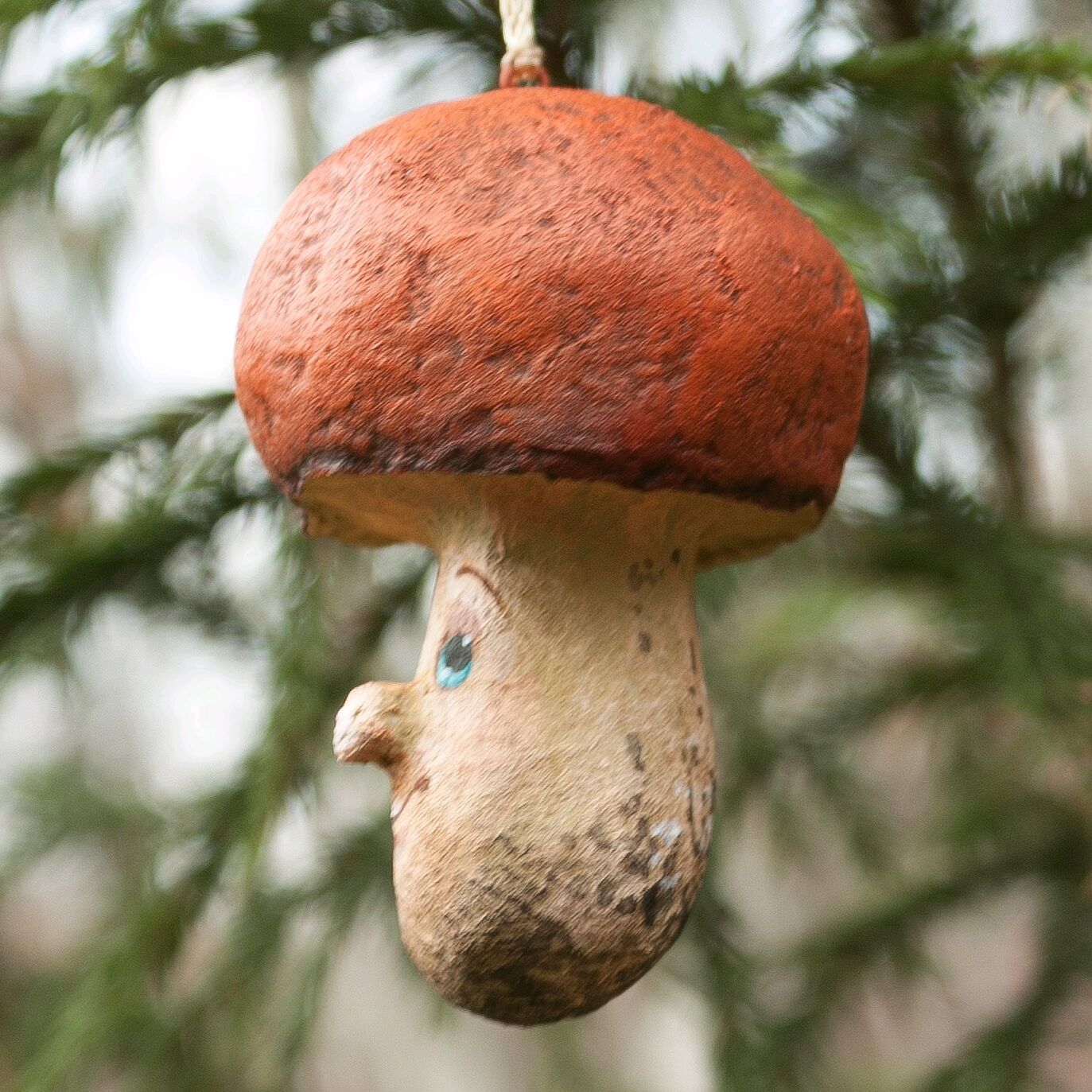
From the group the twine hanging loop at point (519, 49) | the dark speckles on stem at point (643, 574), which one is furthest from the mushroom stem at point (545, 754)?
the twine hanging loop at point (519, 49)

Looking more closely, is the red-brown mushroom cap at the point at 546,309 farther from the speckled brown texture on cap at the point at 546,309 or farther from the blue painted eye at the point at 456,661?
the blue painted eye at the point at 456,661

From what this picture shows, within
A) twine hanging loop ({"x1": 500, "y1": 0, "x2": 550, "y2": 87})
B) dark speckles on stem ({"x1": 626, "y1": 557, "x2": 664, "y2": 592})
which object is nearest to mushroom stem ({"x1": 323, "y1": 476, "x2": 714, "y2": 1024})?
dark speckles on stem ({"x1": 626, "y1": 557, "x2": 664, "y2": 592})

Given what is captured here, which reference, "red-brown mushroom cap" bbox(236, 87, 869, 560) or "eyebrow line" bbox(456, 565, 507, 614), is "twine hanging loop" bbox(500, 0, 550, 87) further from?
"eyebrow line" bbox(456, 565, 507, 614)

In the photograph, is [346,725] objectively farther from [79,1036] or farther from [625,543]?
[79,1036]

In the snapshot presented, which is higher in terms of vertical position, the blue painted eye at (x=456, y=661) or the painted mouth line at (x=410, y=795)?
the blue painted eye at (x=456, y=661)

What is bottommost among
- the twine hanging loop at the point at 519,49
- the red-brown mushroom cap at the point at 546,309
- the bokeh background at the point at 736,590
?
the bokeh background at the point at 736,590

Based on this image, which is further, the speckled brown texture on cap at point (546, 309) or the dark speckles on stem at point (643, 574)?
the dark speckles on stem at point (643, 574)

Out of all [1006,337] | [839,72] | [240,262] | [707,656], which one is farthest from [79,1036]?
[240,262]
